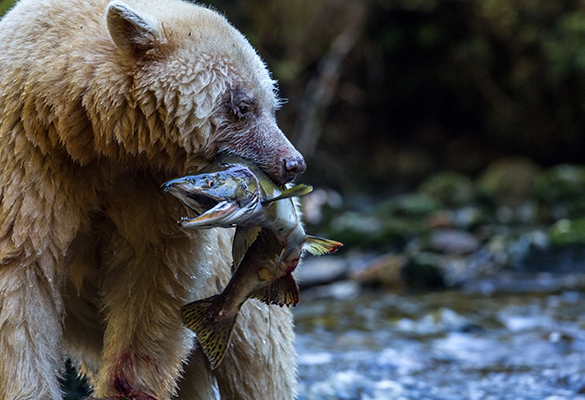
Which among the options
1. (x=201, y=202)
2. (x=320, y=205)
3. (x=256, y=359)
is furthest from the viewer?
(x=320, y=205)

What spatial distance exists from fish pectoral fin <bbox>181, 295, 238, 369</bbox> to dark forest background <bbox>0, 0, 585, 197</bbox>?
1472 cm

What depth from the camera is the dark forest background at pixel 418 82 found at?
18.6 m

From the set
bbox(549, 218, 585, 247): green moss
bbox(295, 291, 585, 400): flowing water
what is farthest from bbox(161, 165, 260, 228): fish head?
bbox(549, 218, 585, 247): green moss

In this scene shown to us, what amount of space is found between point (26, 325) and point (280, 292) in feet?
3.74

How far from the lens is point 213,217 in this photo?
9.16 feet

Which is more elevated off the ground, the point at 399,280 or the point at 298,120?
the point at 298,120

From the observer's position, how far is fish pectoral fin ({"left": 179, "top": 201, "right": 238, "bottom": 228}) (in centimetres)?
278

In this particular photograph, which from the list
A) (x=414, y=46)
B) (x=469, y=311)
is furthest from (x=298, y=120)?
(x=469, y=311)

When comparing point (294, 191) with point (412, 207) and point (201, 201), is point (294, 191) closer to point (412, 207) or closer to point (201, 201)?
point (201, 201)

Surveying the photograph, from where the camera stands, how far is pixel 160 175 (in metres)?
3.30

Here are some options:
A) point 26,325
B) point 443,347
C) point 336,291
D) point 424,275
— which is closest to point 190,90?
point 26,325

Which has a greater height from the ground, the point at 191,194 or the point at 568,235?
the point at 568,235

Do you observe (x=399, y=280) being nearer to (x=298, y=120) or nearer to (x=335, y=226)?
(x=335, y=226)

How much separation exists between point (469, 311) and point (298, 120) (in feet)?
34.7
